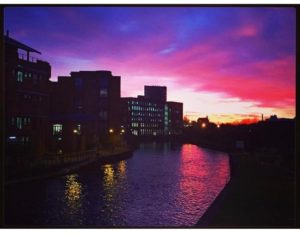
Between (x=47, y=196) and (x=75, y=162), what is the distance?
11223 millimetres

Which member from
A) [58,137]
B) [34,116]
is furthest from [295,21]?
[58,137]

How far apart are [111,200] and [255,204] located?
8.26 metres

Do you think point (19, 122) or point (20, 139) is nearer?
point (20, 139)

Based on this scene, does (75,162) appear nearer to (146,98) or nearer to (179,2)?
(179,2)

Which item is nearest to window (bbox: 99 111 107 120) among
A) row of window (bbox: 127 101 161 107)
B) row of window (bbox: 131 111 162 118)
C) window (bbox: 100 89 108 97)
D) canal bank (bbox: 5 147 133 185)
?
window (bbox: 100 89 108 97)

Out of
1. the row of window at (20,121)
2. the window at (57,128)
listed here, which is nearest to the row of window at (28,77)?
the row of window at (20,121)

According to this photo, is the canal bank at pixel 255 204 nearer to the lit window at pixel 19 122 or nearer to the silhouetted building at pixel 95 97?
the lit window at pixel 19 122

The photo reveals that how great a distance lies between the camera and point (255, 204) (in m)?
13.8

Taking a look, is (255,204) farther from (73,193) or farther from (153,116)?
(153,116)

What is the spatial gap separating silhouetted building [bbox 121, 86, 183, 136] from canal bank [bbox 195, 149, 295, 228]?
104 meters

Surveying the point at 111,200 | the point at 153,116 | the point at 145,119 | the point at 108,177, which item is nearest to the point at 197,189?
the point at 111,200

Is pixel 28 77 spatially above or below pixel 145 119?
above

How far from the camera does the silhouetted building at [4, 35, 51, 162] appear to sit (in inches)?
1114

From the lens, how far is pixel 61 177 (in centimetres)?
2536
